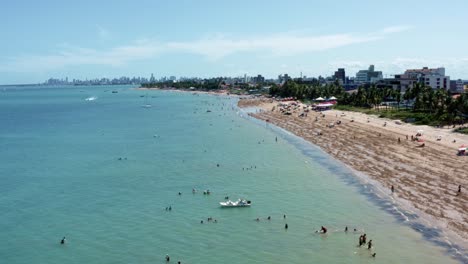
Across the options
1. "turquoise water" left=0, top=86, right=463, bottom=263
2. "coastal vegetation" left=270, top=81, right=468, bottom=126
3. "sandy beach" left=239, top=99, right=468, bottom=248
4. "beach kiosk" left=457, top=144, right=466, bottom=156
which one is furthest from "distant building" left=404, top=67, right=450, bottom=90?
"beach kiosk" left=457, top=144, right=466, bottom=156

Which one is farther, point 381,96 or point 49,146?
point 381,96

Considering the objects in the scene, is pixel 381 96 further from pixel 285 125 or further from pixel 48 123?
pixel 48 123

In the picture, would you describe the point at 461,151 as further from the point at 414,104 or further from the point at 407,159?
the point at 414,104

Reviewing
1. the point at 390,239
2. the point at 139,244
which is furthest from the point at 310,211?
the point at 139,244

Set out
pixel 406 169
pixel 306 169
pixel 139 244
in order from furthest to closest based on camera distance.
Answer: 1. pixel 306 169
2. pixel 406 169
3. pixel 139 244

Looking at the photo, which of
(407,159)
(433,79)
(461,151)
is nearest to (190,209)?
(407,159)

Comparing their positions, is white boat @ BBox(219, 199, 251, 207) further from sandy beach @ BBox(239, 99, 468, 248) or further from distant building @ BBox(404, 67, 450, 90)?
distant building @ BBox(404, 67, 450, 90)
